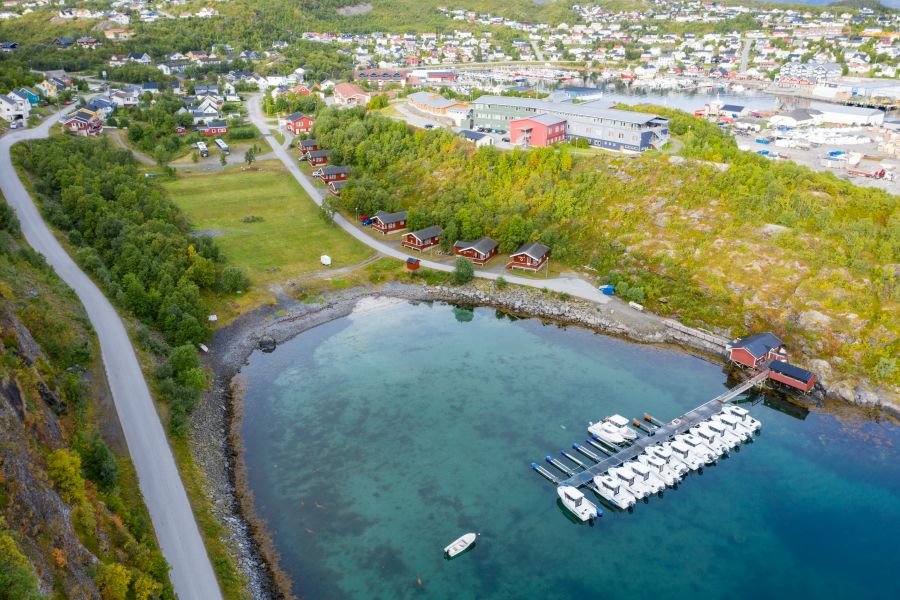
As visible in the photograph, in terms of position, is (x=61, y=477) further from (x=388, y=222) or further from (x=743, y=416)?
(x=388, y=222)

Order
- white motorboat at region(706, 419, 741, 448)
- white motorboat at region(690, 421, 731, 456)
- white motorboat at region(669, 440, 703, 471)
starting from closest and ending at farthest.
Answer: white motorboat at region(669, 440, 703, 471), white motorboat at region(690, 421, 731, 456), white motorboat at region(706, 419, 741, 448)

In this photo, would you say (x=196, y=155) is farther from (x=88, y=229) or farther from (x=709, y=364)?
(x=709, y=364)

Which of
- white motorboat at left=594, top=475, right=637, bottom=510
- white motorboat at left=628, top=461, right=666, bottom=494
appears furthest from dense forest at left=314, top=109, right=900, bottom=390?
white motorboat at left=594, top=475, right=637, bottom=510

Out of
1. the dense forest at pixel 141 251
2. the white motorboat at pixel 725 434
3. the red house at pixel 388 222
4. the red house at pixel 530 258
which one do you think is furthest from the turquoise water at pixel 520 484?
the red house at pixel 388 222

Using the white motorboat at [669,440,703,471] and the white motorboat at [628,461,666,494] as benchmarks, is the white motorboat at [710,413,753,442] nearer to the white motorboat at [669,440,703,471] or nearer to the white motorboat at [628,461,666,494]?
the white motorboat at [669,440,703,471]

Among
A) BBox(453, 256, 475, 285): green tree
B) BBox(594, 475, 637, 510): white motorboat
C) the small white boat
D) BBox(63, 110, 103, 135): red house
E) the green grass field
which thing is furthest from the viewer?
BBox(63, 110, 103, 135): red house

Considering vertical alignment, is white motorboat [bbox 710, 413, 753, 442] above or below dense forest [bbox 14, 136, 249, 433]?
below

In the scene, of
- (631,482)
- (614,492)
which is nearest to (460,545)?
(614,492)
